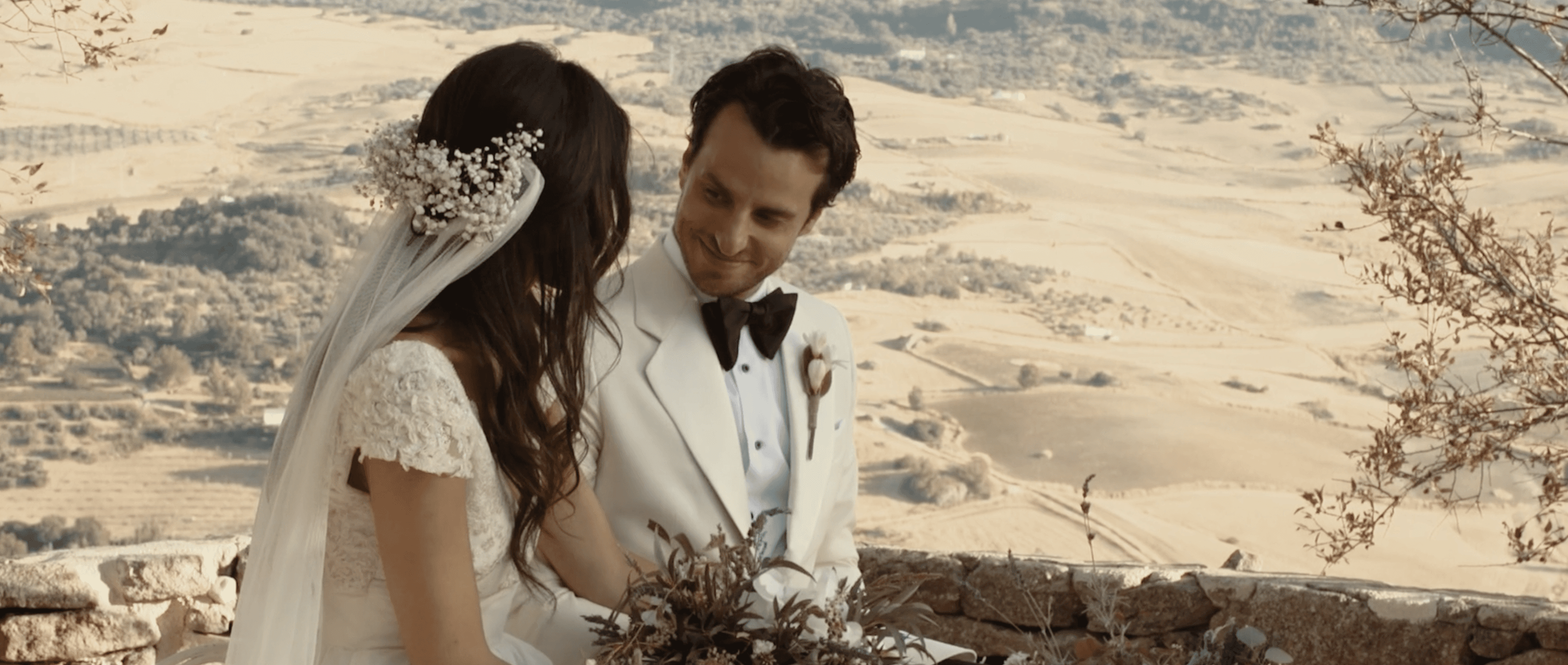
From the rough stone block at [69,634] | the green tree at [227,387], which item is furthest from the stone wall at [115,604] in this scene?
the green tree at [227,387]

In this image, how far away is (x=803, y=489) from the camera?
2.54 m

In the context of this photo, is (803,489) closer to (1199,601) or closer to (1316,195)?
(1199,601)

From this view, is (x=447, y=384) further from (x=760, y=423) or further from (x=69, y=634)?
(x=69, y=634)

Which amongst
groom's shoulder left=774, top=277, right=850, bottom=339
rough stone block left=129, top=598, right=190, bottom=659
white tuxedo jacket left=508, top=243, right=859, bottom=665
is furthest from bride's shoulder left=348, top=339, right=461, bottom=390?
rough stone block left=129, top=598, right=190, bottom=659

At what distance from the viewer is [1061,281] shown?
22.2 meters

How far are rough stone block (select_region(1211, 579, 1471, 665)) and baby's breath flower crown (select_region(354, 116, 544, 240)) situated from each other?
199 centimetres

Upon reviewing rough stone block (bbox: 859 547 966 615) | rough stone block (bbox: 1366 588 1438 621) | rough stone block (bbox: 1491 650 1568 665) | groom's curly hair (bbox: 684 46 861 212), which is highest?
groom's curly hair (bbox: 684 46 861 212)

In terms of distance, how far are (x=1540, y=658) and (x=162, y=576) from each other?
3.23 m

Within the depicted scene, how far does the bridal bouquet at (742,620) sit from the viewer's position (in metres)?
1.76

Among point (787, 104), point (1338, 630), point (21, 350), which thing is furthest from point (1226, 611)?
point (21, 350)

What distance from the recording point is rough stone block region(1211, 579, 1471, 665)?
9.84 feet

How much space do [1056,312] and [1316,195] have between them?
5.64 m

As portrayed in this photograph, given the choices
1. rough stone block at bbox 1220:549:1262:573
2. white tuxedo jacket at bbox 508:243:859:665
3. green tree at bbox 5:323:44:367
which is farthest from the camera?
green tree at bbox 5:323:44:367

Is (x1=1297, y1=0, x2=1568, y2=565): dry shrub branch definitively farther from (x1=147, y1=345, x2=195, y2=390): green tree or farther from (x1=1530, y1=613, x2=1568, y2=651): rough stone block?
(x1=147, y1=345, x2=195, y2=390): green tree
